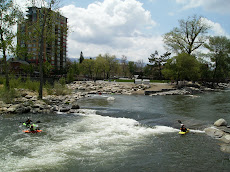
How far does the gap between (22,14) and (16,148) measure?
1722 cm

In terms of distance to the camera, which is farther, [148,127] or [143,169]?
[148,127]

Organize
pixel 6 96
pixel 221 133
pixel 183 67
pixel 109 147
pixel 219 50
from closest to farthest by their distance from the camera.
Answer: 1. pixel 109 147
2. pixel 221 133
3. pixel 6 96
4. pixel 183 67
5. pixel 219 50

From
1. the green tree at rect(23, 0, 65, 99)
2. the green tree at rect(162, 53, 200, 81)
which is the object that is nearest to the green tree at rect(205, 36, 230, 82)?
the green tree at rect(162, 53, 200, 81)

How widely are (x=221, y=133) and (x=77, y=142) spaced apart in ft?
25.1

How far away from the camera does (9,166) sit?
7.16 metres

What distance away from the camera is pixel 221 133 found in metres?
10.5

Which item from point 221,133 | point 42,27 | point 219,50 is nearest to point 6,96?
point 42,27

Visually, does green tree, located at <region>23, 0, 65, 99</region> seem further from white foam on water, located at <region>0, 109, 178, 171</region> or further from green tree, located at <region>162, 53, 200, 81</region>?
green tree, located at <region>162, 53, 200, 81</region>

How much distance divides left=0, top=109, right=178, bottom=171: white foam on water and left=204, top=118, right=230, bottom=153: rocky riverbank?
194cm

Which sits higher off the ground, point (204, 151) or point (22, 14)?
point (22, 14)

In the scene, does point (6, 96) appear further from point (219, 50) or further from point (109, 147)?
point (219, 50)

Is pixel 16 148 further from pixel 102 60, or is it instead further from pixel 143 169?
pixel 102 60

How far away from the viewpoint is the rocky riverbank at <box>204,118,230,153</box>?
9180 millimetres

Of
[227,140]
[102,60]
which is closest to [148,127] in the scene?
[227,140]
